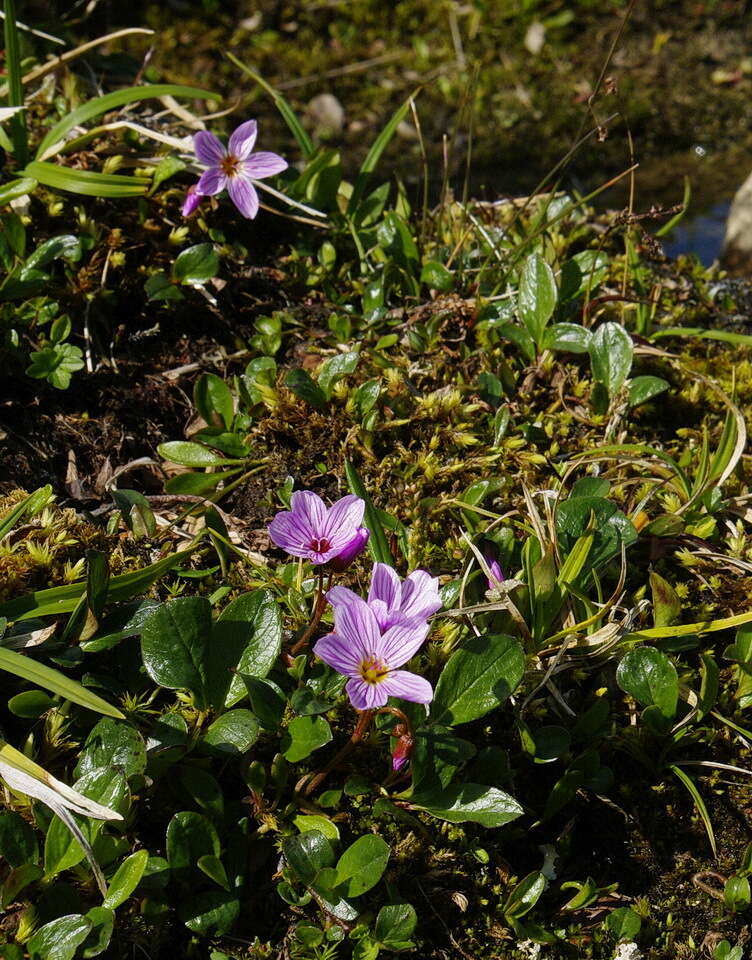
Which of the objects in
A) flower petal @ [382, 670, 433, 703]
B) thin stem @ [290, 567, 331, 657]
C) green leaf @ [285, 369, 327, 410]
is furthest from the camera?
green leaf @ [285, 369, 327, 410]

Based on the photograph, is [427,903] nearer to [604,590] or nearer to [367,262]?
[604,590]

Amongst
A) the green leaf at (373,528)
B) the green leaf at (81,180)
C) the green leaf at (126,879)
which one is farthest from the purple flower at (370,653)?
the green leaf at (81,180)

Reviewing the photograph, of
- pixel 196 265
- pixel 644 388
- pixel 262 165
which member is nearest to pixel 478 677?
pixel 644 388

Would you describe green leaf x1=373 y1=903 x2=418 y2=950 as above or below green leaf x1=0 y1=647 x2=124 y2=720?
below

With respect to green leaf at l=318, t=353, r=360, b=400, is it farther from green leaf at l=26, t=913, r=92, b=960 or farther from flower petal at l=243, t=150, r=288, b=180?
green leaf at l=26, t=913, r=92, b=960

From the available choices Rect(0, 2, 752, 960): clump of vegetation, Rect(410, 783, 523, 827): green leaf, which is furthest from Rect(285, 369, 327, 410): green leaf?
Rect(410, 783, 523, 827): green leaf

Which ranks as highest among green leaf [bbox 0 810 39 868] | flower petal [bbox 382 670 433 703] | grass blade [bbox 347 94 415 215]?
grass blade [bbox 347 94 415 215]

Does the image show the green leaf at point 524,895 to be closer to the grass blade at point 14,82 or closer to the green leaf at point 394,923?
the green leaf at point 394,923
